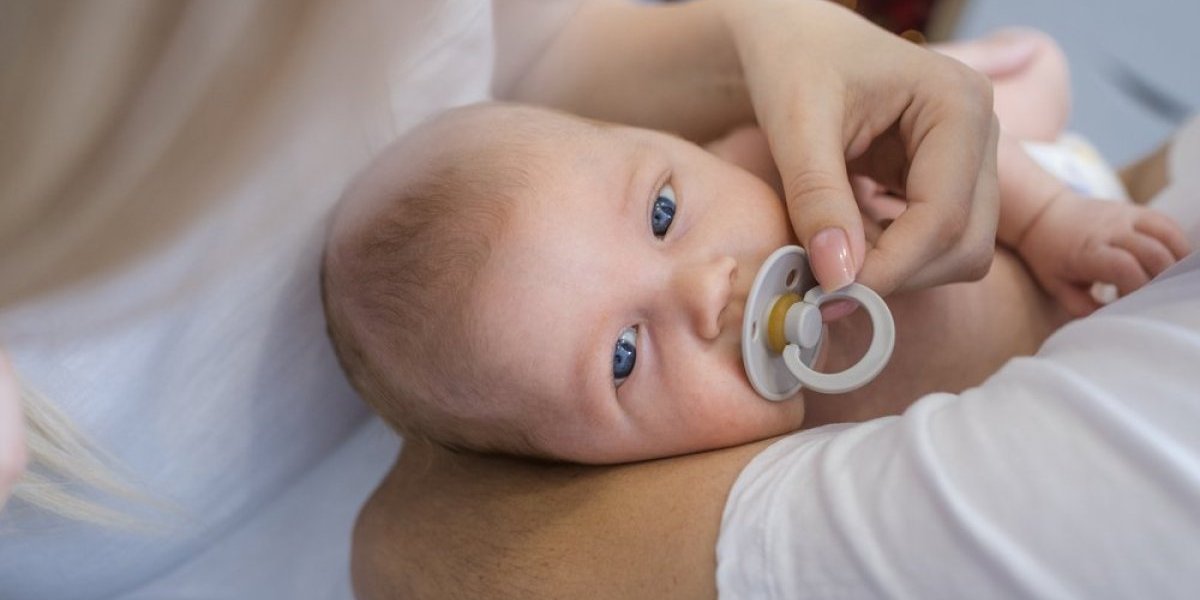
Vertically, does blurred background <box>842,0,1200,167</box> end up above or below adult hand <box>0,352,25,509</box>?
below

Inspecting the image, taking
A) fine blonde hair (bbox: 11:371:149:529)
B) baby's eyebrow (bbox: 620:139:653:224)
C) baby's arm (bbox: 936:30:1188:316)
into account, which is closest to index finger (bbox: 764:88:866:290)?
baby's eyebrow (bbox: 620:139:653:224)

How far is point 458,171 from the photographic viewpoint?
2.40 ft

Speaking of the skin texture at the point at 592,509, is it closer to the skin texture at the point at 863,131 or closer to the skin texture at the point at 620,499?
the skin texture at the point at 620,499

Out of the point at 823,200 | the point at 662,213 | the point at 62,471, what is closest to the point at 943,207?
the point at 823,200

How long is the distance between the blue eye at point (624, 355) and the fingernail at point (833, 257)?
0.52ft

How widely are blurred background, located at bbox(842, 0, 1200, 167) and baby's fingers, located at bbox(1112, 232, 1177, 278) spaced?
98 cm

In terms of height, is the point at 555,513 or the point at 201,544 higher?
the point at 555,513

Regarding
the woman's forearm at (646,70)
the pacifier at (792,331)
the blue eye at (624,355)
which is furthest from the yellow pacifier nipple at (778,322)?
the woman's forearm at (646,70)

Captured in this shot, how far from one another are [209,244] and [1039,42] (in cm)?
100

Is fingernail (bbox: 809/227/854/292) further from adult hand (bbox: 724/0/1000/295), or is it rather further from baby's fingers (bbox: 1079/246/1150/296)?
baby's fingers (bbox: 1079/246/1150/296)

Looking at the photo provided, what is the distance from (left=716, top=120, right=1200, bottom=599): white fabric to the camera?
438 millimetres

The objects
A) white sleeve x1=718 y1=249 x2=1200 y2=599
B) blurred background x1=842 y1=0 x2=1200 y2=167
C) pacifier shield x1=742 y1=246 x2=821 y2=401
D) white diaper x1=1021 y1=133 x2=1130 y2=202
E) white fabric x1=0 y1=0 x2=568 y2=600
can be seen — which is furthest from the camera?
blurred background x1=842 y1=0 x2=1200 y2=167

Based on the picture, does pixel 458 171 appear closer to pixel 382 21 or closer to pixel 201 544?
pixel 382 21

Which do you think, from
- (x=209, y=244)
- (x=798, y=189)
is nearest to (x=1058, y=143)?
(x=798, y=189)
